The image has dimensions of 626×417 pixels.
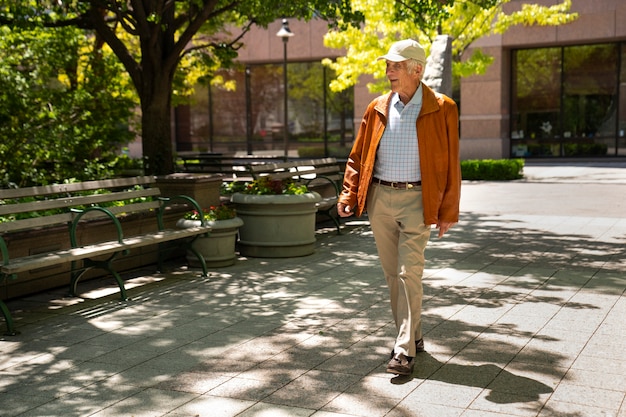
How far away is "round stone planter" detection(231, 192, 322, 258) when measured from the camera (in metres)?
9.92

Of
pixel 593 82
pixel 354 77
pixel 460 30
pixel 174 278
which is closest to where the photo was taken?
pixel 174 278

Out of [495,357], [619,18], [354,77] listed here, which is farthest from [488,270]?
[619,18]

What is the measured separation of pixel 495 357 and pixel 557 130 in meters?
26.4

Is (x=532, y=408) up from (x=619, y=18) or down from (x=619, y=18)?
down

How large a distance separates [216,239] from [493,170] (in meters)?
14.9

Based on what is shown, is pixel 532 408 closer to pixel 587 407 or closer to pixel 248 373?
pixel 587 407

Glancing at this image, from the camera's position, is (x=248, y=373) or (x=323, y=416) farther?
(x=248, y=373)

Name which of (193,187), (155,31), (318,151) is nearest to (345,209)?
(193,187)

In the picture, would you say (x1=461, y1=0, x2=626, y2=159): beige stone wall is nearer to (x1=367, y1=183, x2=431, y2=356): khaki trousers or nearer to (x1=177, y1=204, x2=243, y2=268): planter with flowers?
(x1=177, y1=204, x2=243, y2=268): planter with flowers

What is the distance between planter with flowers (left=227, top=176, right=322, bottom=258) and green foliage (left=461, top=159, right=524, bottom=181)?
13.5 meters

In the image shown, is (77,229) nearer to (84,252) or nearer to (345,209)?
(84,252)

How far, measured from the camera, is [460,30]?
70.6 feet

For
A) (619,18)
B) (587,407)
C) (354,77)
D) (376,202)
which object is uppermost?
(619,18)

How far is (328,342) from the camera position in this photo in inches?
240
